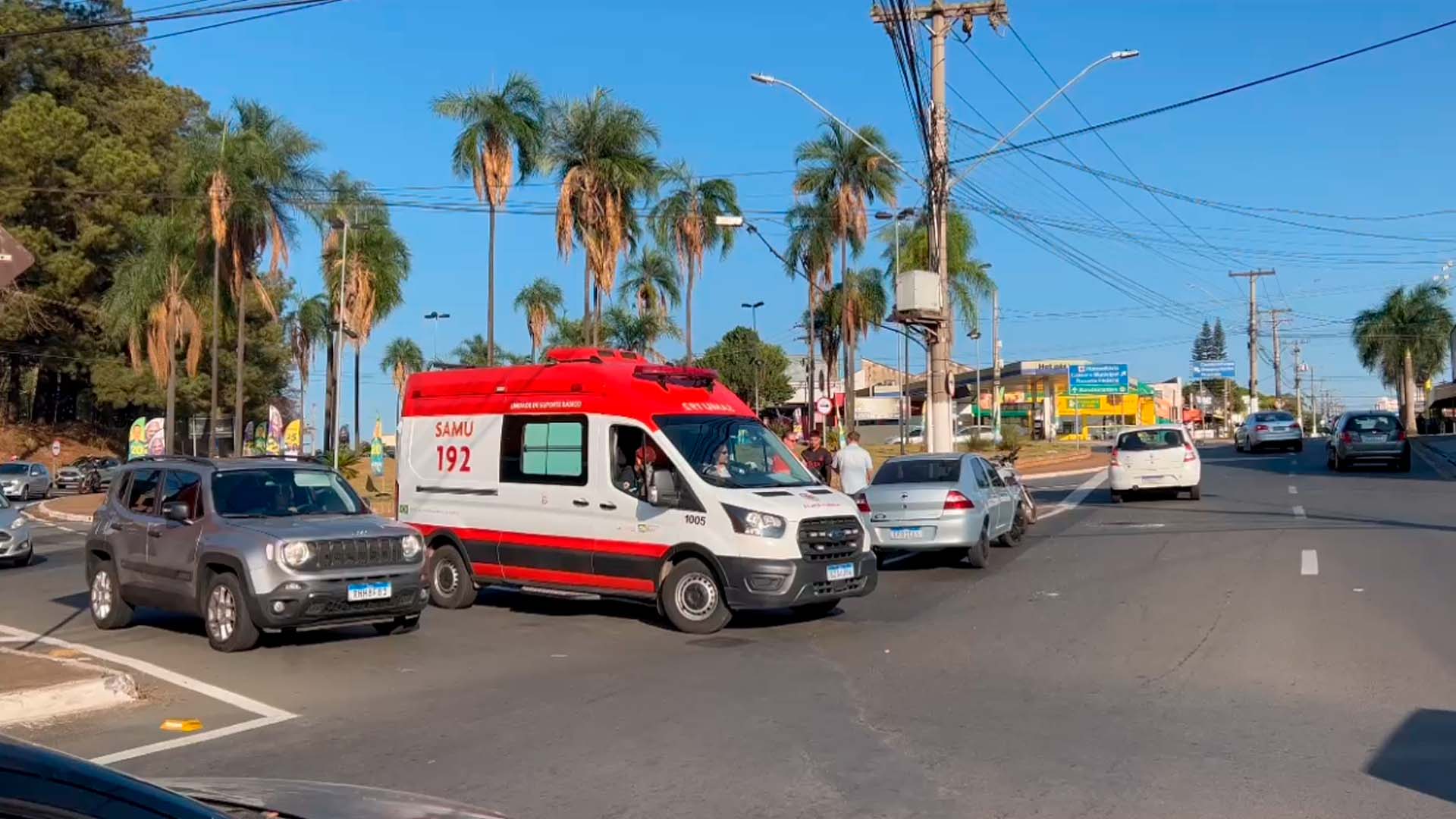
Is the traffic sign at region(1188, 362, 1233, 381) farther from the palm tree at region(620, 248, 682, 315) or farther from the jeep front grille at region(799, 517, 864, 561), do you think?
the jeep front grille at region(799, 517, 864, 561)

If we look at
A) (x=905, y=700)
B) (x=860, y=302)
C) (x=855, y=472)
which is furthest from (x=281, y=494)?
(x=860, y=302)

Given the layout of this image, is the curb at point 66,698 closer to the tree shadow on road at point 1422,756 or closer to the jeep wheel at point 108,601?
the jeep wheel at point 108,601

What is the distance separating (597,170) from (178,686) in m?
26.8

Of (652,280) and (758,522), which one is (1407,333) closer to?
(652,280)

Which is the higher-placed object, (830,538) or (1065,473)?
(830,538)

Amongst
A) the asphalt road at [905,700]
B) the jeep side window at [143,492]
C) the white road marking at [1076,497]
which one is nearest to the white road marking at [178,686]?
the asphalt road at [905,700]

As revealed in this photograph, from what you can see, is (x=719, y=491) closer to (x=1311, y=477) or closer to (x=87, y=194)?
(x=1311, y=477)

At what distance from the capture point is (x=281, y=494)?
12453 mm

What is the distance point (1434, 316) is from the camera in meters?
76.6

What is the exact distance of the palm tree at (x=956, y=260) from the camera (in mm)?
48500

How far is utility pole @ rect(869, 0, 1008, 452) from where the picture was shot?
26.9 m

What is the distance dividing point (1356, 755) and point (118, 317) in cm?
4563

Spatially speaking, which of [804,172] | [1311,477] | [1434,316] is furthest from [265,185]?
[1434,316]

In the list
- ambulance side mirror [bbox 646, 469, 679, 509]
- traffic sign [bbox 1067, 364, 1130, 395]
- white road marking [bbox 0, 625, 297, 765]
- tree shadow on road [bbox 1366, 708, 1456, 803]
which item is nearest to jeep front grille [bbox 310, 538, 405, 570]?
white road marking [bbox 0, 625, 297, 765]
